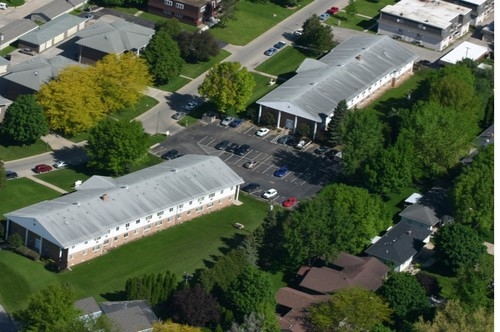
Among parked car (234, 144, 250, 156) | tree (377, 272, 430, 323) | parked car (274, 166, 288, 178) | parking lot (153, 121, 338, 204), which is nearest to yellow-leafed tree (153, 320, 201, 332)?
tree (377, 272, 430, 323)

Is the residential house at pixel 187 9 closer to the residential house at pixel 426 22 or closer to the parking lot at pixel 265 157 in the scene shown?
the residential house at pixel 426 22

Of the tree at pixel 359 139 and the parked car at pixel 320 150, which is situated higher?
the tree at pixel 359 139

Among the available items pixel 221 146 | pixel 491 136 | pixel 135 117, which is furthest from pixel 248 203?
pixel 491 136

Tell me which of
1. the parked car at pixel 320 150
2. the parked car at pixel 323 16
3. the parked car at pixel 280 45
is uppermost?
the parked car at pixel 323 16

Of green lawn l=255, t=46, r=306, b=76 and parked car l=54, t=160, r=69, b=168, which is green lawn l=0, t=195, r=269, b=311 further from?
green lawn l=255, t=46, r=306, b=76

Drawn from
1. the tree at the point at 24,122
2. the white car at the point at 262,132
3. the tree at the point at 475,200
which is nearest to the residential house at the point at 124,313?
the tree at the point at 24,122

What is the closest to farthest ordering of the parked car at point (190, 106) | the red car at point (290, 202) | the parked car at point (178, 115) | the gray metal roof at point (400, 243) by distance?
the gray metal roof at point (400, 243) → the red car at point (290, 202) → the parked car at point (178, 115) → the parked car at point (190, 106)

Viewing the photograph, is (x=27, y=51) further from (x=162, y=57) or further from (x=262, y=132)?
(x=262, y=132)
